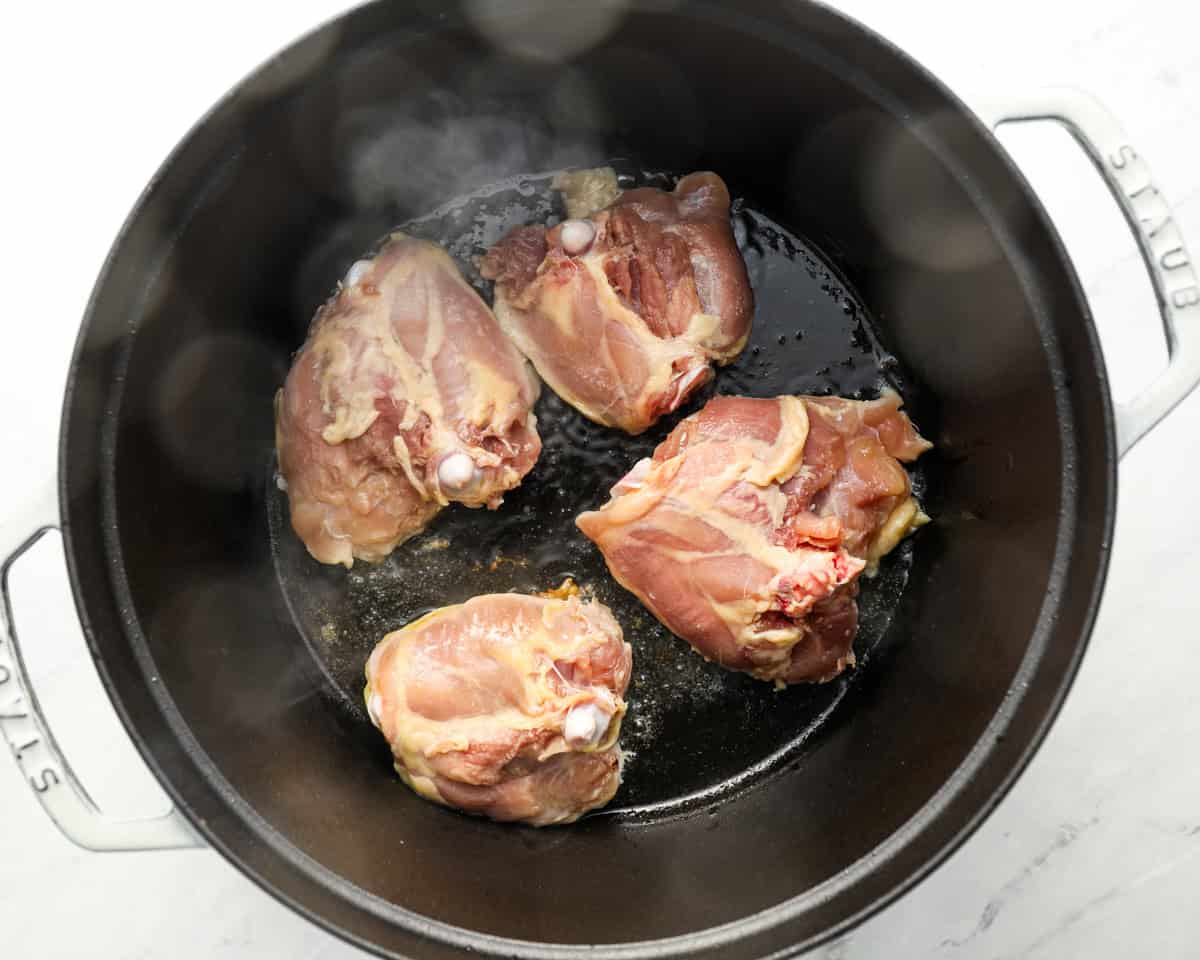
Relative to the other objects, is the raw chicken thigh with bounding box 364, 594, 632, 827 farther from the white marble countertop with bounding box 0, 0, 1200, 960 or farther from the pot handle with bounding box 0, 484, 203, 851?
the pot handle with bounding box 0, 484, 203, 851

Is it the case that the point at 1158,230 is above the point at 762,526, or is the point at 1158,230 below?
above

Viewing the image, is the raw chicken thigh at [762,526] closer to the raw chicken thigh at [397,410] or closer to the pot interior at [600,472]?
the pot interior at [600,472]

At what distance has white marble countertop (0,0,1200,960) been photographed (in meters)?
2.35

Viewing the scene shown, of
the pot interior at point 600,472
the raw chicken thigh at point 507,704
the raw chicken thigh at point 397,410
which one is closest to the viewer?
the pot interior at point 600,472

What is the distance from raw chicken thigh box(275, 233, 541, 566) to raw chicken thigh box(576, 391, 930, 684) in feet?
1.02

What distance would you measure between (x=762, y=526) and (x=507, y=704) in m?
0.69

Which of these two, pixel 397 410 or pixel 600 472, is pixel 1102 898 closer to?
pixel 600 472

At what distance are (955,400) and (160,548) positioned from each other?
1858mm

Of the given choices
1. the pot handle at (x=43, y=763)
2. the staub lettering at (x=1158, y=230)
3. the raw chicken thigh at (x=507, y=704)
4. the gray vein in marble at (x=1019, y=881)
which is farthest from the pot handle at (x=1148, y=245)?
the pot handle at (x=43, y=763)

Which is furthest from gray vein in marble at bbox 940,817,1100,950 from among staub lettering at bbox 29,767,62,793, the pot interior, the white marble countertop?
staub lettering at bbox 29,767,62,793

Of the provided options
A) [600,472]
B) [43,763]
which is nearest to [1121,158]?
[600,472]

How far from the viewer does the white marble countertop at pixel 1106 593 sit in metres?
2.35

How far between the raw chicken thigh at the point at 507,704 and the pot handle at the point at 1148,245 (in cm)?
117

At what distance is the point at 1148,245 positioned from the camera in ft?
5.78
